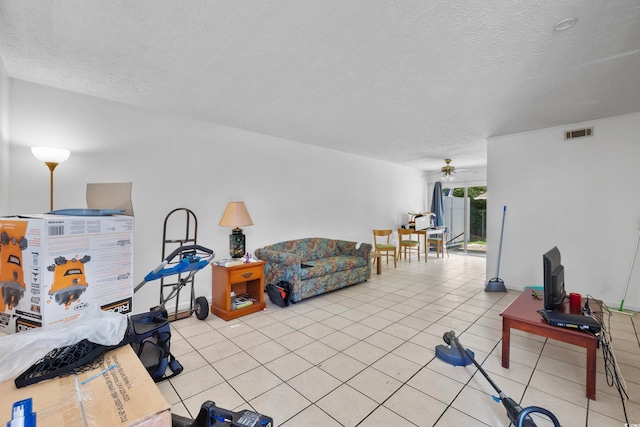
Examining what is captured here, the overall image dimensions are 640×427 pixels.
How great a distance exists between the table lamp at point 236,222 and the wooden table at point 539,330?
9.54ft

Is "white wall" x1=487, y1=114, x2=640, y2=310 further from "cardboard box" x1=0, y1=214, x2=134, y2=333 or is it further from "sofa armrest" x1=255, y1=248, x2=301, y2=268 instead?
"cardboard box" x1=0, y1=214, x2=134, y2=333

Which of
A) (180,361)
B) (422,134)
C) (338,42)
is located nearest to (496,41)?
(338,42)

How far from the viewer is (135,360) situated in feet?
3.39

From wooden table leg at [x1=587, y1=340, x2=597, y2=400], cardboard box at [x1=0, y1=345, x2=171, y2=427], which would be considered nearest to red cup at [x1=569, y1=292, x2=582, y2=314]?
wooden table leg at [x1=587, y1=340, x2=597, y2=400]

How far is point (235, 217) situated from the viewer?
3.57 metres

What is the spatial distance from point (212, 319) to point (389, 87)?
3.20 meters

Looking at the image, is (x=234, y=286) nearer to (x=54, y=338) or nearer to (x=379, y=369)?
(x=379, y=369)

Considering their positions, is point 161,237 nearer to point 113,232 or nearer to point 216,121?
point 216,121

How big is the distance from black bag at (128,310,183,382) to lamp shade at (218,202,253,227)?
4.86 feet

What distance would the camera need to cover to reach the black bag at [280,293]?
365 cm

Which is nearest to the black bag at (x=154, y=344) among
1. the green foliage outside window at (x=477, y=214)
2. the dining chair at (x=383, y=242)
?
the dining chair at (x=383, y=242)

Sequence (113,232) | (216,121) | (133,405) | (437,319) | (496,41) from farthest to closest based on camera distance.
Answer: (216,121) → (437,319) → (496,41) → (113,232) → (133,405)

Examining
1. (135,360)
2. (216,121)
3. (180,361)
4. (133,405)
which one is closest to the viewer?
(133,405)

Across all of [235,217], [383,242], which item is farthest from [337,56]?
[383,242]
